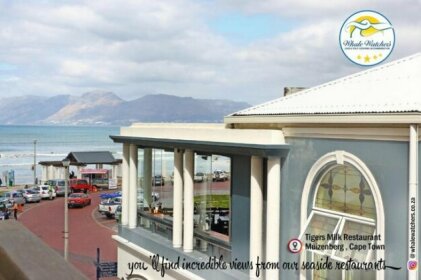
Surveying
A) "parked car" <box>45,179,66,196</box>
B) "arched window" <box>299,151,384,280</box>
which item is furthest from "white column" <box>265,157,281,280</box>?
"parked car" <box>45,179,66,196</box>

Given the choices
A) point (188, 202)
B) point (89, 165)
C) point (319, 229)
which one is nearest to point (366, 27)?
point (319, 229)

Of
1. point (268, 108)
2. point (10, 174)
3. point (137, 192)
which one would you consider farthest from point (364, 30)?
point (10, 174)

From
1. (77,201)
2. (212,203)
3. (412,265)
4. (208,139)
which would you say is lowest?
(77,201)

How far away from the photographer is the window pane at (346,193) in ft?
29.1

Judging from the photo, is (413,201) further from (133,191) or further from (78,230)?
(78,230)

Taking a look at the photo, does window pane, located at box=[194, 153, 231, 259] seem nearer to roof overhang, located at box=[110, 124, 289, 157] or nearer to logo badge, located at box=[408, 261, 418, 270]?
roof overhang, located at box=[110, 124, 289, 157]

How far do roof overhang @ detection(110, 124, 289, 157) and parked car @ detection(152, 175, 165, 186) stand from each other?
1003 millimetres

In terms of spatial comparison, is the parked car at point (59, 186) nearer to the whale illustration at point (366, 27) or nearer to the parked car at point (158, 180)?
the parked car at point (158, 180)

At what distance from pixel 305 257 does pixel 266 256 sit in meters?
0.84

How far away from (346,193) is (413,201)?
5.29 ft

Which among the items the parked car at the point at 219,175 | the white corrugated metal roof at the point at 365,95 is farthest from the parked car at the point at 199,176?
the white corrugated metal roof at the point at 365,95

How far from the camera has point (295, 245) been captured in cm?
1018

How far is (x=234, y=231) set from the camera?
1200 cm

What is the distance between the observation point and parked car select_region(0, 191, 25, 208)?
37694 mm
